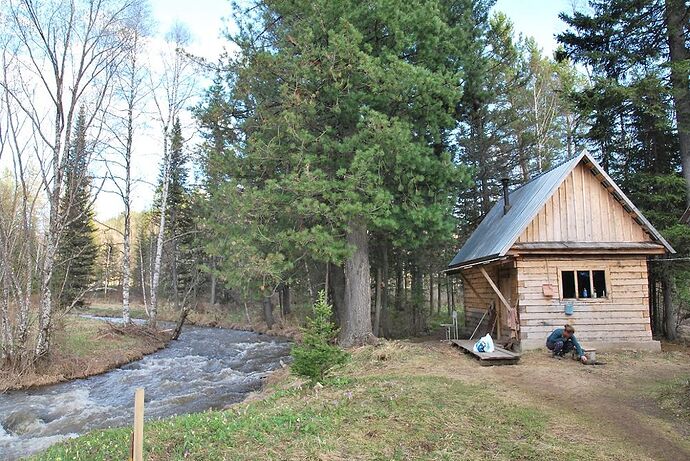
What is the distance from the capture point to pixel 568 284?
1480cm

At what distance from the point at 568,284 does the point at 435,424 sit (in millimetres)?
9907

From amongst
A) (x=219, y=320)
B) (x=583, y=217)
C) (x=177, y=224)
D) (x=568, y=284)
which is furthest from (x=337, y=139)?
(x=177, y=224)

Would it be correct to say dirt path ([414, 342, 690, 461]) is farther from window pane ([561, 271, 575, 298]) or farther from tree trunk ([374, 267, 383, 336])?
tree trunk ([374, 267, 383, 336])

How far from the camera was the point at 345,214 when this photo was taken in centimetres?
1355

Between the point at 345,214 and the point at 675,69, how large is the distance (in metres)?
10.8

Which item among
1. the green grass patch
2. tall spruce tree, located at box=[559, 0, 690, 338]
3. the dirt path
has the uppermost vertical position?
tall spruce tree, located at box=[559, 0, 690, 338]

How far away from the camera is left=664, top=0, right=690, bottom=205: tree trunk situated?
576 inches

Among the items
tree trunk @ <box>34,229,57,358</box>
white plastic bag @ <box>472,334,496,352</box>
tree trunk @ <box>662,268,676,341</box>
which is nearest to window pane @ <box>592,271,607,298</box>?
tree trunk @ <box>662,268,676,341</box>

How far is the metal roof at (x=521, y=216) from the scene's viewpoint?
1388cm

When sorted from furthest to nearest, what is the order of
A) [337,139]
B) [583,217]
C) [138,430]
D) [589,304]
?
[337,139], [583,217], [589,304], [138,430]

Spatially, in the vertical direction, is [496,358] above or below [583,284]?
below

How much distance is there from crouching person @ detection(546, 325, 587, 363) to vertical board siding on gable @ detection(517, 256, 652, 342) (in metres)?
0.67

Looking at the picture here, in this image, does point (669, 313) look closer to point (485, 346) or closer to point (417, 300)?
point (485, 346)

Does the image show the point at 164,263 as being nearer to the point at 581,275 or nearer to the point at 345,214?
the point at 345,214
